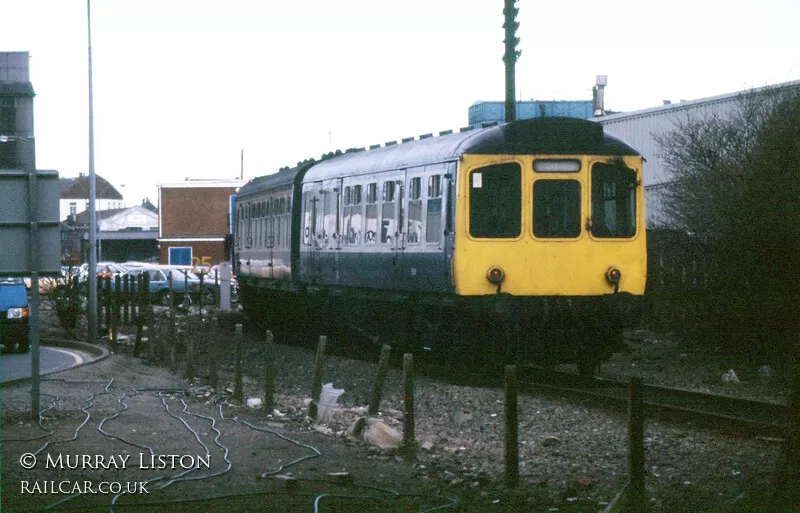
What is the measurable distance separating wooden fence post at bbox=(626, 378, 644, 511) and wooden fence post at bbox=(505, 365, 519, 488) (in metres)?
1.06

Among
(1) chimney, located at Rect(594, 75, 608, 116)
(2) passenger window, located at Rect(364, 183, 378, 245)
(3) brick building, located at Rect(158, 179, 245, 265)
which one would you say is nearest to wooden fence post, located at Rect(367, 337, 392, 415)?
(2) passenger window, located at Rect(364, 183, 378, 245)

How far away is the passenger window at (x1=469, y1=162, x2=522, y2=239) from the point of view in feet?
53.2

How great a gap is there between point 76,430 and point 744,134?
18558mm

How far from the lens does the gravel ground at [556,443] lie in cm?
910

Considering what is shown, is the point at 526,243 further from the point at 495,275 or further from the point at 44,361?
the point at 44,361

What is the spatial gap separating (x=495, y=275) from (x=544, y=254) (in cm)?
72

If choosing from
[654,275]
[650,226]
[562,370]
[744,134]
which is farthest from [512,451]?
[744,134]

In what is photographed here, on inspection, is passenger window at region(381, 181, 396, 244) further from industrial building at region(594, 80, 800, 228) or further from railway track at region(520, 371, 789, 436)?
industrial building at region(594, 80, 800, 228)

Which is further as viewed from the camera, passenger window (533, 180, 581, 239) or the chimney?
the chimney

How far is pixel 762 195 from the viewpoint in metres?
18.8

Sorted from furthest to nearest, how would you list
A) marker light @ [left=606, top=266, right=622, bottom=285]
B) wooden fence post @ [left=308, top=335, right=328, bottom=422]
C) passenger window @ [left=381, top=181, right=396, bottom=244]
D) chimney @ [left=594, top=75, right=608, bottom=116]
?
chimney @ [left=594, top=75, right=608, bottom=116]
passenger window @ [left=381, top=181, right=396, bottom=244]
marker light @ [left=606, top=266, right=622, bottom=285]
wooden fence post @ [left=308, top=335, right=328, bottom=422]

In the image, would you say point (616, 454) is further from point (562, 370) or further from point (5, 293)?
point (5, 293)

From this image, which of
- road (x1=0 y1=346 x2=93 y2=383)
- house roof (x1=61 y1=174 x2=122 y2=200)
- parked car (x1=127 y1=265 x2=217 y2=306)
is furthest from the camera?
house roof (x1=61 y1=174 x2=122 y2=200)

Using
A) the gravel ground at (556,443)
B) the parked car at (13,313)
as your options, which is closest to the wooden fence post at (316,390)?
the gravel ground at (556,443)
